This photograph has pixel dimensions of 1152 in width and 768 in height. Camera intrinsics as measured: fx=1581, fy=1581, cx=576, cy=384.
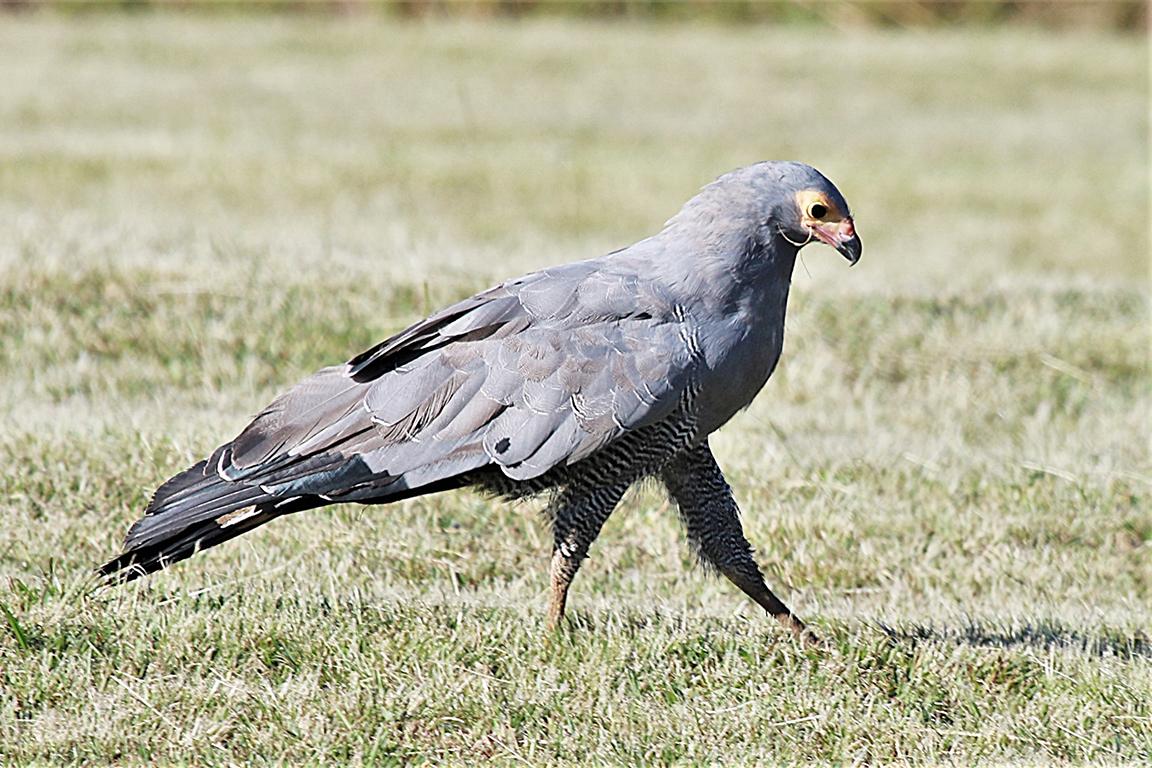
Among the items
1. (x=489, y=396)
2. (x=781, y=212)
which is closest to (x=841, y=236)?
(x=781, y=212)

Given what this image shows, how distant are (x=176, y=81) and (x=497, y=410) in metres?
11.3

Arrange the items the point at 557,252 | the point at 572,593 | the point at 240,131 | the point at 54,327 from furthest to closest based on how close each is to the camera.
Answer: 1. the point at 240,131
2. the point at 557,252
3. the point at 54,327
4. the point at 572,593

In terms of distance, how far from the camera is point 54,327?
643 centimetres

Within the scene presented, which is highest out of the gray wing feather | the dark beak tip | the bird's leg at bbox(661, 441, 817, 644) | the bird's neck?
the dark beak tip

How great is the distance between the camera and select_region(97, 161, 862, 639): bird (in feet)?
12.5

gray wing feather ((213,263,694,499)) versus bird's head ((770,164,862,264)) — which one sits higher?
bird's head ((770,164,862,264))

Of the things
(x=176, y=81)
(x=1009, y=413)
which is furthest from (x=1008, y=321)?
(x=176, y=81)

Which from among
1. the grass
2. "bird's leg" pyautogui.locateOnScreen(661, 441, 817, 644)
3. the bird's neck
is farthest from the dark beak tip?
the grass

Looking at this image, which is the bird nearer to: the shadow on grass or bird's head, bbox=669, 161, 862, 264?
bird's head, bbox=669, 161, 862, 264

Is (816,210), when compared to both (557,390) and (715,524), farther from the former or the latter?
(715,524)

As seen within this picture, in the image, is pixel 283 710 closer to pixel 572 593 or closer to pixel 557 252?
pixel 572 593

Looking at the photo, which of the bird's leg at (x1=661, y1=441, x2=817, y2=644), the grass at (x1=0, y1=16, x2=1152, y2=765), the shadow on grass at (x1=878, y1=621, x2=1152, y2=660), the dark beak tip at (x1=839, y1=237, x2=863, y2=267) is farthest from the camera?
the shadow on grass at (x1=878, y1=621, x2=1152, y2=660)

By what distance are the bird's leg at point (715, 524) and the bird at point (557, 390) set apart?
0.20 metres

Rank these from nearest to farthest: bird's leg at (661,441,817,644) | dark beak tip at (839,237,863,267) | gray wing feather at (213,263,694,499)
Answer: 1. gray wing feather at (213,263,694,499)
2. dark beak tip at (839,237,863,267)
3. bird's leg at (661,441,817,644)
